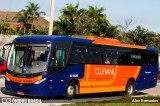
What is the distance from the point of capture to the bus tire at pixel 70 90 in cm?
1790

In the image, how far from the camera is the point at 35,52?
1723cm

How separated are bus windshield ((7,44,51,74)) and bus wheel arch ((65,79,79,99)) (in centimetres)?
180

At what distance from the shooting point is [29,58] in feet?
55.8

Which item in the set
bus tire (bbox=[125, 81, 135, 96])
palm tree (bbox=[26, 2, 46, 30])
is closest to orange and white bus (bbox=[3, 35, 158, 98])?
bus tire (bbox=[125, 81, 135, 96])

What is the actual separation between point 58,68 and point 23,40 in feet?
6.46

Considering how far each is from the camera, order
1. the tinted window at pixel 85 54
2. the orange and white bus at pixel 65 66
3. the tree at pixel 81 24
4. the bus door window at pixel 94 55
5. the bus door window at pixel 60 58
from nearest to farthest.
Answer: the orange and white bus at pixel 65 66 < the bus door window at pixel 60 58 < the tinted window at pixel 85 54 < the bus door window at pixel 94 55 < the tree at pixel 81 24

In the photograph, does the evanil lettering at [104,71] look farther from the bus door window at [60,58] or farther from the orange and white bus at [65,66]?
the bus door window at [60,58]

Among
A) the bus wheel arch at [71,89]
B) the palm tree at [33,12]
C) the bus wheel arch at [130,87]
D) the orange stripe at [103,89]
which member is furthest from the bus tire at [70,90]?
the palm tree at [33,12]

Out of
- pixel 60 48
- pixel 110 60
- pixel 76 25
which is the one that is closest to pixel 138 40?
pixel 76 25

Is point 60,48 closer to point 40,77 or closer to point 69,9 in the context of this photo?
point 40,77

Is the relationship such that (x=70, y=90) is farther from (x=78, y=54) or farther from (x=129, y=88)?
(x=129, y=88)

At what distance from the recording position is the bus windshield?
16.8 m

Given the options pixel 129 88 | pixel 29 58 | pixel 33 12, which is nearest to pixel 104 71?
pixel 129 88

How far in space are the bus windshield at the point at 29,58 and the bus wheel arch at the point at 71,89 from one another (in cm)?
180
